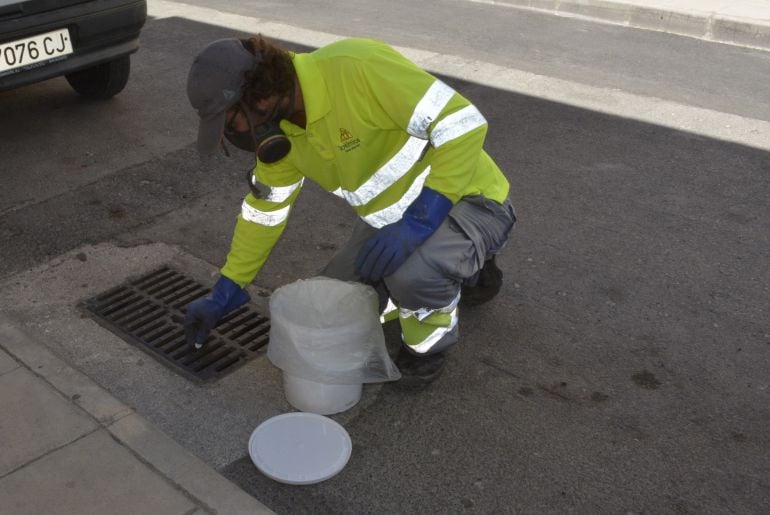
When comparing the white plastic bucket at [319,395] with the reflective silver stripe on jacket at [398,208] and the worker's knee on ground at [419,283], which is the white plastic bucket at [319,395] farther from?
the reflective silver stripe on jacket at [398,208]

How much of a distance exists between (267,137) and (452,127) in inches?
22.8

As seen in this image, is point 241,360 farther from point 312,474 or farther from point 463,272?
point 463,272

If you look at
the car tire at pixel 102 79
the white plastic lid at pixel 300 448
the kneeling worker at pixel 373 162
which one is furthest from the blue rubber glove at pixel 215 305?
the car tire at pixel 102 79

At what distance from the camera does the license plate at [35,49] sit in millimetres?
4383

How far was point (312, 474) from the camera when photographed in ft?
8.25

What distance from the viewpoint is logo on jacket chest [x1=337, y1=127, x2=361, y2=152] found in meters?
2.65

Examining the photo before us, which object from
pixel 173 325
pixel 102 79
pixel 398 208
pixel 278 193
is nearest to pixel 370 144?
pixel 398 208

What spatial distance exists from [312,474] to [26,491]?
85 centimetres

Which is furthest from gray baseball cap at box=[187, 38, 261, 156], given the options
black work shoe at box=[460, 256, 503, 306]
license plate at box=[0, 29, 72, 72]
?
license plate at box=[0, 29, 72, 72]

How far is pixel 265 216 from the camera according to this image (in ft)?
9.58

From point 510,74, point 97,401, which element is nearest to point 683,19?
point 510,74

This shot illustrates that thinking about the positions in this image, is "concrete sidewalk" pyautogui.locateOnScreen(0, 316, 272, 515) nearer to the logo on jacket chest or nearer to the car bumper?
the logo on jacket chest

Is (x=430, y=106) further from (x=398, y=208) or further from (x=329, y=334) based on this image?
(x=329, y=334)

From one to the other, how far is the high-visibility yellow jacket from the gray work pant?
7 cm
